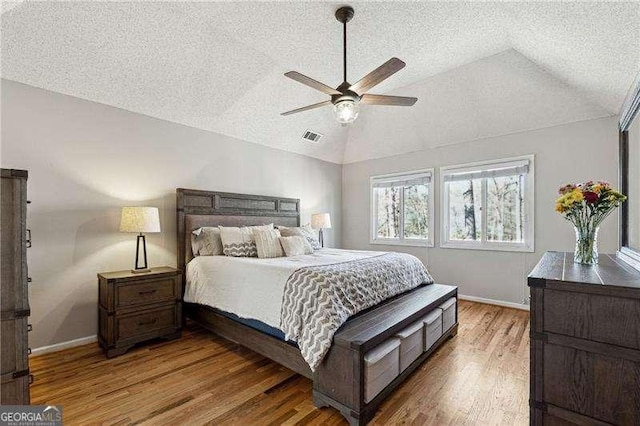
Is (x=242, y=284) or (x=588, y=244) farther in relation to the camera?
(x=242, y=284)

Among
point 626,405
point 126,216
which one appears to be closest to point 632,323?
point 626,405

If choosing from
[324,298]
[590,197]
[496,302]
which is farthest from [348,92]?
[496,302]

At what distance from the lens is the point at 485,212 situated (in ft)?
14.8

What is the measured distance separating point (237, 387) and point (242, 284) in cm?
83

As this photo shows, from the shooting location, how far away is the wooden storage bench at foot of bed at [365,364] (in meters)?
1.82

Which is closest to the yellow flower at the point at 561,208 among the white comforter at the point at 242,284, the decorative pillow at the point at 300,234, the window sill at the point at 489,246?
the white comforter at the point at 242,284

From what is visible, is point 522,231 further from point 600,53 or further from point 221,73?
point 221,73

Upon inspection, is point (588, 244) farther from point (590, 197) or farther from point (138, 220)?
point (138, 220)

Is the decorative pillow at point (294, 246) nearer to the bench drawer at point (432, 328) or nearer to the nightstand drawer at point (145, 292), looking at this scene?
the nightstand drawer at point (145, 292)

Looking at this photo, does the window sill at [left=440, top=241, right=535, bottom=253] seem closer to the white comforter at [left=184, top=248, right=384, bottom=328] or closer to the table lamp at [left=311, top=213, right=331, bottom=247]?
the table lamp at [left=311, top=213, right=331, bottom=247]

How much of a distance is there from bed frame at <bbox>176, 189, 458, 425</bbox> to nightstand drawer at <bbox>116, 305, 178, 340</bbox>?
0.32 m

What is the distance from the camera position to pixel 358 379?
1803mm

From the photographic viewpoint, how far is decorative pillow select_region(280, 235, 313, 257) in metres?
3.56

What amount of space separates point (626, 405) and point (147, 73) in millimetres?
4255
